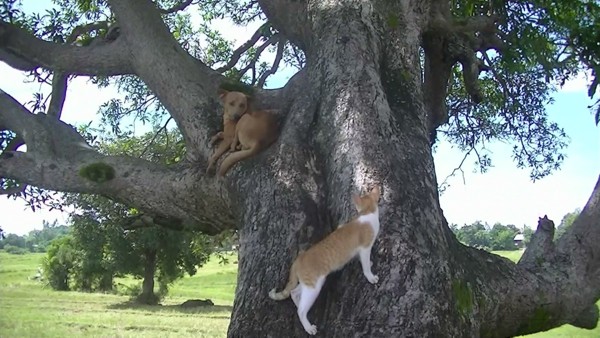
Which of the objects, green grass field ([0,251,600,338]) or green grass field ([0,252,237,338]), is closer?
green grass field ([0,251,600,338])

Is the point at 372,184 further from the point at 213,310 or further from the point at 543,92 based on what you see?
the point at 213,310

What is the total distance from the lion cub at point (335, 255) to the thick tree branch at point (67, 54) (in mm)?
3471

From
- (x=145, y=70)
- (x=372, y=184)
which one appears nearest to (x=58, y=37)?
(x=145, y=70)

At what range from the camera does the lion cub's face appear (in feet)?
16.8

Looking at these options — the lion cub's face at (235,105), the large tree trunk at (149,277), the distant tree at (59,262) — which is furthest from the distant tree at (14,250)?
the lion cub's face at (235,105)

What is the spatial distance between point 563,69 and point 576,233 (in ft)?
13.9

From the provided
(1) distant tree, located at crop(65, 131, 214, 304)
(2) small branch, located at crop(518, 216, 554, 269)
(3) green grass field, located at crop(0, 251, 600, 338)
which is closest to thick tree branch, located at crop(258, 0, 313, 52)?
(2) small branch, located at crop(518, 216, 554, 269)

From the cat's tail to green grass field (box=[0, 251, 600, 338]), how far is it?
5078mm

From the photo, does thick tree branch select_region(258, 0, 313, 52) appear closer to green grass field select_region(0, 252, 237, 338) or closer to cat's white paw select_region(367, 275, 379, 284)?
cat's white paw select_region(367, 275, 379, 284)

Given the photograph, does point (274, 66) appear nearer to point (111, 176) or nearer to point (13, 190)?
point (13, 190)

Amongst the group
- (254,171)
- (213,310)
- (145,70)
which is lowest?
(213,310)

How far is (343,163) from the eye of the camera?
4078mm

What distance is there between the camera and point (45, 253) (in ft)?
59.4

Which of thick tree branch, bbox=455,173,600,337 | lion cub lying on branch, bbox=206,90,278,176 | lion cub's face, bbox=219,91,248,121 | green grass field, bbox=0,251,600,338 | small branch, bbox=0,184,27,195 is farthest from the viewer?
green grass field, bbox=0,251,600,338
